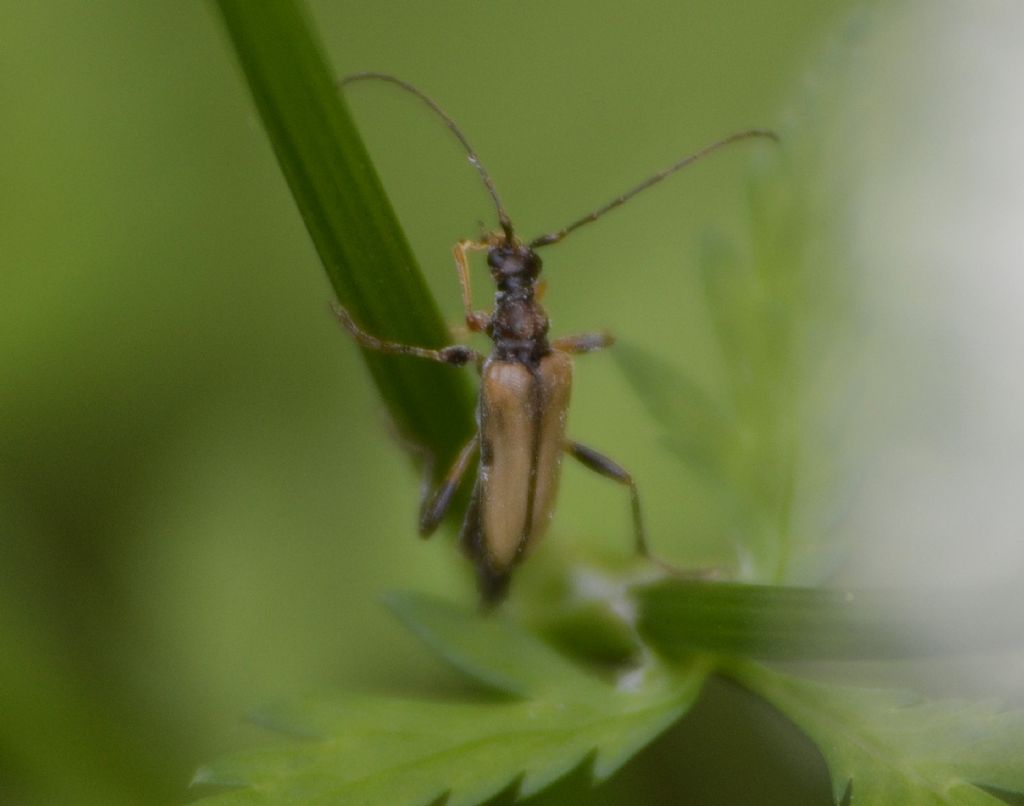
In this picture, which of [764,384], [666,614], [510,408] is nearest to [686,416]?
[764,384]

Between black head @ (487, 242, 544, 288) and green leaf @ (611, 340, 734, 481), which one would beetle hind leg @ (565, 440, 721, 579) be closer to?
green leaf @ (611, 340, 734, 481)

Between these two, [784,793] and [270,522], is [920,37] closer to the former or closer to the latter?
[784,793]

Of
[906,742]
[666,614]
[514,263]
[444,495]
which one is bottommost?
[906,742]

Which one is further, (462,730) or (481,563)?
(481,563)

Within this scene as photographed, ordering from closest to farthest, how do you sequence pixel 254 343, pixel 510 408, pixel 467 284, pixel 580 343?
pixel 510 408 → pixel 467 284 → pixel 580 343 → pixel 254 343

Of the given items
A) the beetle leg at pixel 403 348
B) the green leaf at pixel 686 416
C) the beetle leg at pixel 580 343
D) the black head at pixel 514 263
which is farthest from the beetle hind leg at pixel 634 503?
the beetle leg at pixel 403 348

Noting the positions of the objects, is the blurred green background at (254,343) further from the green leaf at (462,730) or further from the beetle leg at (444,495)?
the green leaf at (462,730)

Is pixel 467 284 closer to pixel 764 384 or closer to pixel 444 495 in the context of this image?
pixel 444 495
